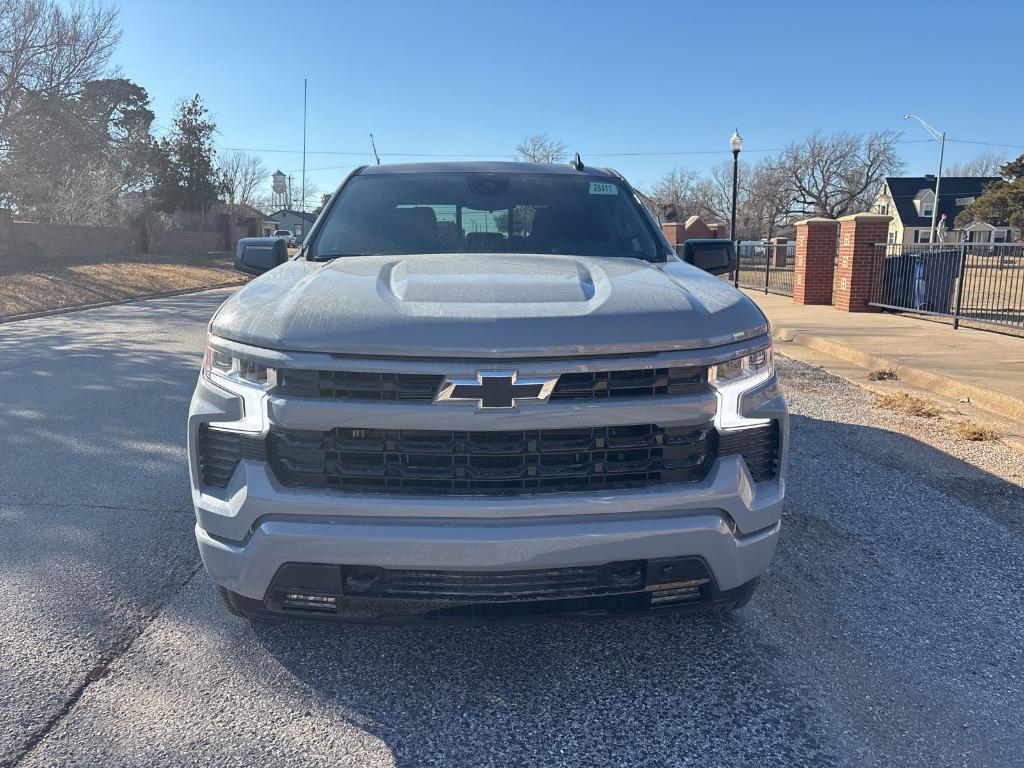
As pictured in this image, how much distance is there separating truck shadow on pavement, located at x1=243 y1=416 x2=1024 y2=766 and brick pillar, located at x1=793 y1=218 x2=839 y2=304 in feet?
47.4

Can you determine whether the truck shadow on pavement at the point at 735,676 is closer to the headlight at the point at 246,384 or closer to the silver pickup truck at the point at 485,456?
the silver pickup truck at the point at 485,456

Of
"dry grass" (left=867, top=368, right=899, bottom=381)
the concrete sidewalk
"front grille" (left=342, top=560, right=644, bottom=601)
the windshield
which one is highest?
the windshield

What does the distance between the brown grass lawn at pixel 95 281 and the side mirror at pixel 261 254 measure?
15.1 m

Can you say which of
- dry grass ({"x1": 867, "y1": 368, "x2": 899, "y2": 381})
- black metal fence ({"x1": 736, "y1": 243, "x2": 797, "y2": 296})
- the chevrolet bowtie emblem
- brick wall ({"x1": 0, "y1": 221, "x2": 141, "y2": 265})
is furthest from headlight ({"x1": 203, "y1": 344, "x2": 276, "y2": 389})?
brick wall ({"x1": 0, "y1": 221, "x2": 141, "y2": 265})

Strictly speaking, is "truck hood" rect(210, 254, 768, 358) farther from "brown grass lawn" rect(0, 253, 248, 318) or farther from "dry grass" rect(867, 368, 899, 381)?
"brown grass lawn" rect(0, 253, 248, 318)

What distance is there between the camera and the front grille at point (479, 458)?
235 cm

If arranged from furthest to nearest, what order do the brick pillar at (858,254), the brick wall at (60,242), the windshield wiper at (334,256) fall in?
the brick wall at (60,242), the brick pillar at (858,254), the windshield wiper at (334,256)

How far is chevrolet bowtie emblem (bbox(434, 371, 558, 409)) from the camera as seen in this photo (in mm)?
2295

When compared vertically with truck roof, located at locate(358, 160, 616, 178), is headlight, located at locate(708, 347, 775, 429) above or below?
below

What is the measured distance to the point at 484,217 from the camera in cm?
394

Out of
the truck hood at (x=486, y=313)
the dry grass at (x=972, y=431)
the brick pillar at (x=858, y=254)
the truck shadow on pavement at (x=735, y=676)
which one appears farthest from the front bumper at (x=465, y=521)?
the brick pillar at (x=858, y=254)

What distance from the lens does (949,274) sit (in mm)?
13938

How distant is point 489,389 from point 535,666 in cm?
115

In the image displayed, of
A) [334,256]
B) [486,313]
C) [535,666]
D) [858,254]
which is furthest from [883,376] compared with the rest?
[486,313]
